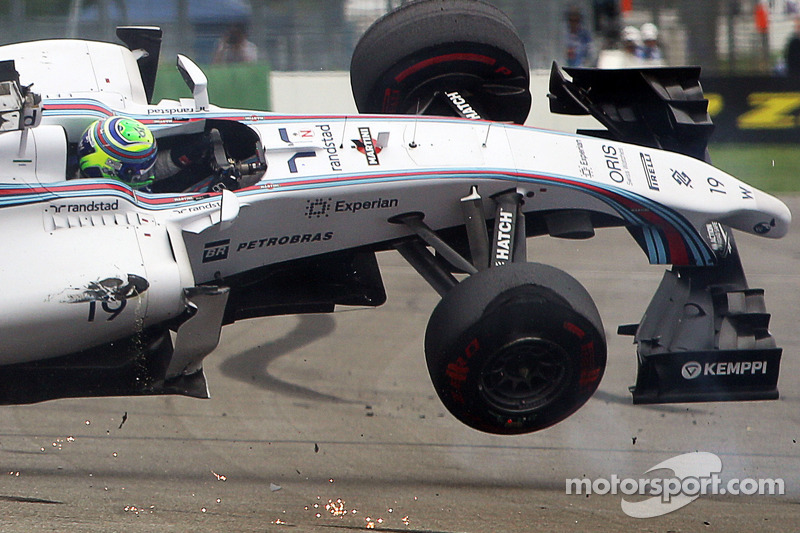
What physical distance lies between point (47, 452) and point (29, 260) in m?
1.21

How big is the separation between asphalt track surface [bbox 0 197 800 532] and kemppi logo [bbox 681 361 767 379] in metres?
0.46

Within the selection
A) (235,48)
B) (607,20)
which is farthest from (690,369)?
(235,48)

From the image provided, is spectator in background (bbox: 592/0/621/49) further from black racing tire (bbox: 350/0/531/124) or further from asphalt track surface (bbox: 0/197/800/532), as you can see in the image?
asphalt track surface (bbox: 0/197/800/532)

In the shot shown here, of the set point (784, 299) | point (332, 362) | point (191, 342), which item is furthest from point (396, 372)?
point (784, 299)

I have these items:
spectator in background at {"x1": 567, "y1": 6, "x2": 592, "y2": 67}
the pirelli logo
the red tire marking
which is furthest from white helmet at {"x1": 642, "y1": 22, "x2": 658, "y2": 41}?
the pirelli logo

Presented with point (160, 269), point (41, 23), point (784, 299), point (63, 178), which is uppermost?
point (63, 178)

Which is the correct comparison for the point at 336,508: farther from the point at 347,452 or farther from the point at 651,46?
the point at 651,46

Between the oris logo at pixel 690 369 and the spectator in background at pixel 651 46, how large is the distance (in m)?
5.52

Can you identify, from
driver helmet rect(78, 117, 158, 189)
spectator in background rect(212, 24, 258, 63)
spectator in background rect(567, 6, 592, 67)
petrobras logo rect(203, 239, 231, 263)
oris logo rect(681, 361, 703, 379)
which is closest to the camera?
driver helmet rect(78, 117, 158, 189)

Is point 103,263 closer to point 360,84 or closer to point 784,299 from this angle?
point 360,84

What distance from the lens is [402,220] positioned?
4699mm

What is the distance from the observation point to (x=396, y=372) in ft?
18.2

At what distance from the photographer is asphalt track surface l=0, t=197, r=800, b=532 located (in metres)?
4.29

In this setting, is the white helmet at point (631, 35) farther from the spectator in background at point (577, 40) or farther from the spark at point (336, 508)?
the spark at point (336, 508)
